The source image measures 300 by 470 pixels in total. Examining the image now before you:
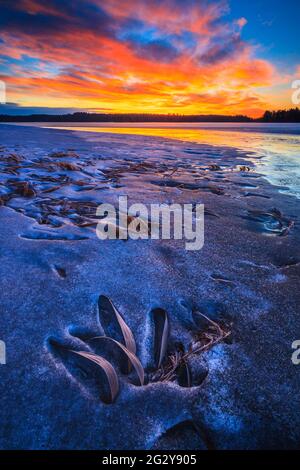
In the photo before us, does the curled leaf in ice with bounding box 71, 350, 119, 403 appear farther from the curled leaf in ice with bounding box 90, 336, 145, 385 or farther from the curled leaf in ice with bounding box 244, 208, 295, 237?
the curled leaf in ice with bounding box 244, 208, 295, 237

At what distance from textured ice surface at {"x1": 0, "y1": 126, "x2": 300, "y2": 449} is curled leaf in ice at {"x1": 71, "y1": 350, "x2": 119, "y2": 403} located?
30 millimetres

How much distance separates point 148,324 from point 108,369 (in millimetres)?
285

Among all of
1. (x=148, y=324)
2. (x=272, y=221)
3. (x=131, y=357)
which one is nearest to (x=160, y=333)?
(x=148, y=324)

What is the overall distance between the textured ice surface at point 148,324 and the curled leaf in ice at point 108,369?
0.10 feet

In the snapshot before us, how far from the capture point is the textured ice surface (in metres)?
0.74

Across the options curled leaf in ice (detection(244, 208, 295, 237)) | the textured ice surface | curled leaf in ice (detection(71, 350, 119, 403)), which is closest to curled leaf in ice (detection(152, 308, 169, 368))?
the textured ice surface

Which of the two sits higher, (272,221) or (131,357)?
(272,221)

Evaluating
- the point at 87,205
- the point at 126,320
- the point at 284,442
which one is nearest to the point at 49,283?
the point at 126,320

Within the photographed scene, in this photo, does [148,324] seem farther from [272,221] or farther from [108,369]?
[272,221]

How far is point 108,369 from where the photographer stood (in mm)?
878
